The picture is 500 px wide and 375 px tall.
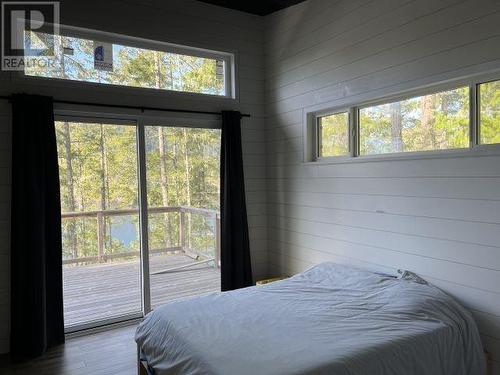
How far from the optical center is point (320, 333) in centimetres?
209

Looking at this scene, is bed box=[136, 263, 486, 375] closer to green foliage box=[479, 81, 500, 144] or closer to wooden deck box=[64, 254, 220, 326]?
green foliage box=[479, 81, 500, 144]

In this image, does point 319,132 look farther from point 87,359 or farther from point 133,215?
point 87,359

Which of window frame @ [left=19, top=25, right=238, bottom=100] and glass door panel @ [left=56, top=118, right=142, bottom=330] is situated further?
glass door panel @ [left=56, top=118, right=142, bottom=330]

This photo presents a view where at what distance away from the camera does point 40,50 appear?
3293 mm

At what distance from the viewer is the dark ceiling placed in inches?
155

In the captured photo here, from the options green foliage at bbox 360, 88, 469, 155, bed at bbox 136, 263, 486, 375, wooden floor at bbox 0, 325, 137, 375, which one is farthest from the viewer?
wooden floor at bbox 0, 325, 137, 375

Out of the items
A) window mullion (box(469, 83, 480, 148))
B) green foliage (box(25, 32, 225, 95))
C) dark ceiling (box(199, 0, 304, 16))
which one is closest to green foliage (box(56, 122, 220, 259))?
green foliage (box(25, 32, 225, 95))

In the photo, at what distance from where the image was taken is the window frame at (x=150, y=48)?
3346mm

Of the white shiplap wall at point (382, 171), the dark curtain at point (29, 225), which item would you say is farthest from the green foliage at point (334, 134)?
the dark curtain at point (29, 225)

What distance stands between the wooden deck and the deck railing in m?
0.07

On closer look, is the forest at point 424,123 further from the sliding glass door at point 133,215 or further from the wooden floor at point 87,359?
the wooden floor at point 87,359

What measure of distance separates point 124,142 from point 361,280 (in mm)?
2525

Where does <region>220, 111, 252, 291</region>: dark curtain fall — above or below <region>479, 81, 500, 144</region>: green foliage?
below

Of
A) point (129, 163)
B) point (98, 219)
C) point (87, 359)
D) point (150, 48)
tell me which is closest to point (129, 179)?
point (129, 163)
